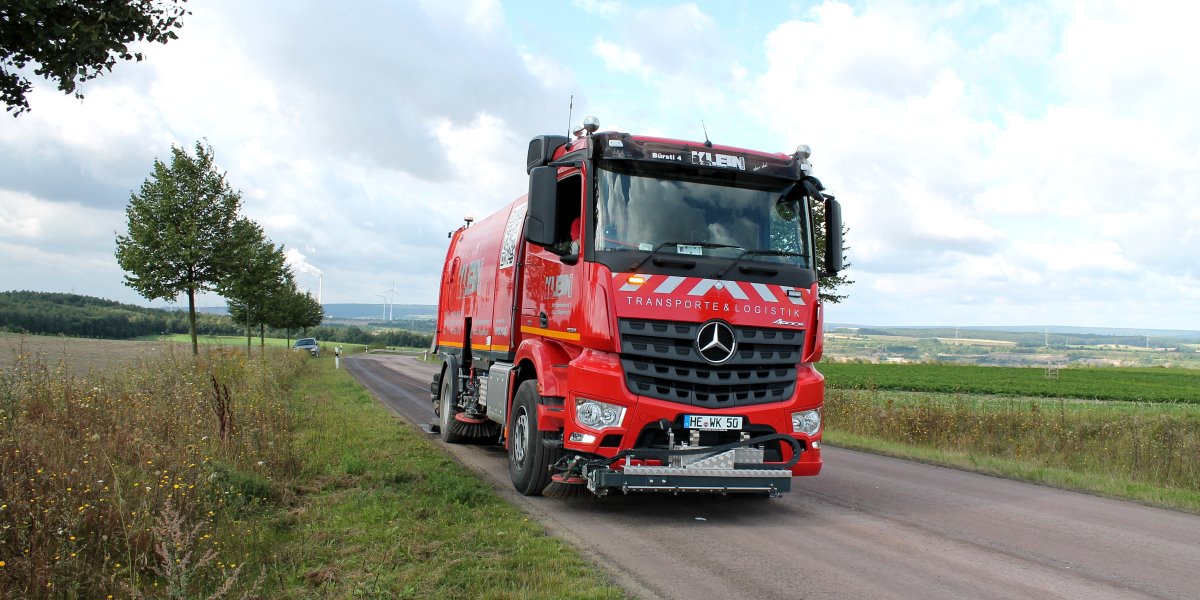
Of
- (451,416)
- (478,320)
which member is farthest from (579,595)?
(451,416)

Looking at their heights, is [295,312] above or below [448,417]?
above

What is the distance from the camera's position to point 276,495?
23.9 ft

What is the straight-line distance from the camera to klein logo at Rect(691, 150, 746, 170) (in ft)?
23.6

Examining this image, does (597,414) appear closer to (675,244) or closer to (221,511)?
(675,244)

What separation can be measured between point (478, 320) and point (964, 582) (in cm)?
727

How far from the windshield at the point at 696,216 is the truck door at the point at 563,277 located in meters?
0.34

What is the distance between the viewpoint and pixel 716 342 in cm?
671

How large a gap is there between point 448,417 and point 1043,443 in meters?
9.29

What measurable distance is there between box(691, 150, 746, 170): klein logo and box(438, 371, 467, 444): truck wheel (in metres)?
6.05

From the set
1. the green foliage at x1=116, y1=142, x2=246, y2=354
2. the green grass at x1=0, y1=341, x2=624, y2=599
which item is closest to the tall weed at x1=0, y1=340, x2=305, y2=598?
the green grass at x1=0, y1=341, x2=624, y2=599

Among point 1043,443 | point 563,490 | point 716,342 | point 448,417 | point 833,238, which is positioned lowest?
point 1043,443

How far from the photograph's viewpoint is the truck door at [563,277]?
712 centimetres

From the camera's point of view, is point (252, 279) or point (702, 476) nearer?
point (702, 476)

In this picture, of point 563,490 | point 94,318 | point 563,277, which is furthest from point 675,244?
point 94,318
